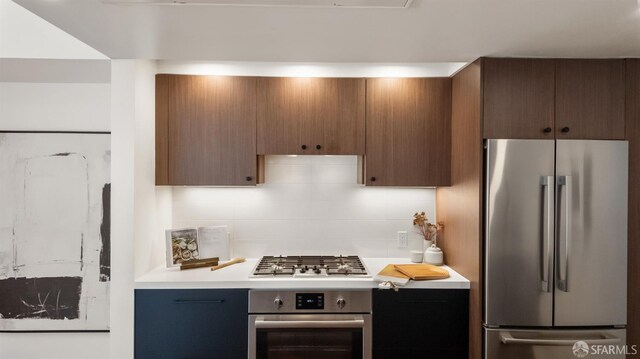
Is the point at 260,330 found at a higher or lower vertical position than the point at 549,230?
lower

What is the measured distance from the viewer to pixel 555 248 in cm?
219

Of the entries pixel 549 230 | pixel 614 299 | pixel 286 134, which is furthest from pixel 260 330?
pixel 614 299

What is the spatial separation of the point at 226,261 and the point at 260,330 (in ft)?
2.35

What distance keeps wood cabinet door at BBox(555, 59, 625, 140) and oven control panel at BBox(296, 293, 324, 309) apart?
1.74 metres

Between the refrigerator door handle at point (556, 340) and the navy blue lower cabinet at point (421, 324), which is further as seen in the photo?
the navy blue lower cabinet at point (421, 324)

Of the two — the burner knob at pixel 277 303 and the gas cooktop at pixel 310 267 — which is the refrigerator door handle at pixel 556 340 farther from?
the burner knob at pixel 277 303

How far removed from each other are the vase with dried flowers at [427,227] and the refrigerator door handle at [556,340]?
0.86 meters

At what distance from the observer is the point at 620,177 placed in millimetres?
2219

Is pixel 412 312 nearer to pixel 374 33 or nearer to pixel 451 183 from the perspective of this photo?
pixel 451 183

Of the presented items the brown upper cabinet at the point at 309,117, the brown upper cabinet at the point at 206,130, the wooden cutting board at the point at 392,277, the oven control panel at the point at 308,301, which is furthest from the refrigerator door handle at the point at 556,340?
the brown upper cabinet at the point at 206,130

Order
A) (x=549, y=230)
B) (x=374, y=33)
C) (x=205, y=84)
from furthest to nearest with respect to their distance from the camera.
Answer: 1. (x=205, y=84)
2. (x=549, y=230)
3. (x=374, y=33)

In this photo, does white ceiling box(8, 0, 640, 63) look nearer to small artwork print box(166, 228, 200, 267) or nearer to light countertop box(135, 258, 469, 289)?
small artwork print box(166, 228, 200, 267)

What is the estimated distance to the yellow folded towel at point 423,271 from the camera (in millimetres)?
2381

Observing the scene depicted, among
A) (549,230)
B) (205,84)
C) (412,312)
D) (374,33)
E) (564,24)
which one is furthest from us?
(205,84)
